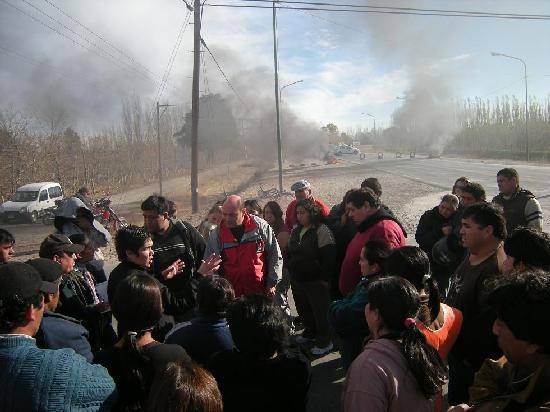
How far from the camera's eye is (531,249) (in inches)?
96.6

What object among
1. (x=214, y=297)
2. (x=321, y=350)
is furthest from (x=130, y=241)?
(x=321, y=350)

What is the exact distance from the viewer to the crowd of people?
151cm

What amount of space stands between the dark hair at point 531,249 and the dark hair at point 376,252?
736 mm

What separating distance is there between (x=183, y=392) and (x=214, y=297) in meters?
0.99

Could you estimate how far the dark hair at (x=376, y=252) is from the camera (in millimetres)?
2848

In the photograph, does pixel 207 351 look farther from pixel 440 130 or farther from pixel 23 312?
pixel 440 130

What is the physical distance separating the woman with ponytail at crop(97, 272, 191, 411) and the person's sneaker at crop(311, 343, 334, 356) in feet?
8.60

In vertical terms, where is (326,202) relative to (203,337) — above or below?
below

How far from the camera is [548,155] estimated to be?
3928 centimetres

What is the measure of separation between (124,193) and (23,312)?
34.4 meters

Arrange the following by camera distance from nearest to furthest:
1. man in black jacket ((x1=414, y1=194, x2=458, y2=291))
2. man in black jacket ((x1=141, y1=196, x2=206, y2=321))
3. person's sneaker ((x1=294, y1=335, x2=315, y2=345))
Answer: man in black jacket ((x1=141, y1=196, x2=206, y2=321))
man in black jacket ((x1=414, y1=194, x2=458, y2=291))
person's sneaker ((x1=294, y1=335, x2=315, y2=345))

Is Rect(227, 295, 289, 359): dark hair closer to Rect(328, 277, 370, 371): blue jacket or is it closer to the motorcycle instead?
Rect(328, 277, 370, 371): blue jacket

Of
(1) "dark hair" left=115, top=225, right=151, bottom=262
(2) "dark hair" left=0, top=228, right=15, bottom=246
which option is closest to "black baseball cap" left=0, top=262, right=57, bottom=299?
(1) "dark hair" left=115, top=225, right=151, bottom=262

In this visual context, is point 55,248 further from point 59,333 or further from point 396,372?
point 396,372
